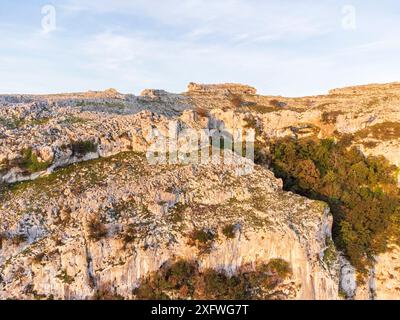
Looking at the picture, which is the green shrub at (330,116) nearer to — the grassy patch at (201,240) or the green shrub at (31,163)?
the grassy patch at (201,240)

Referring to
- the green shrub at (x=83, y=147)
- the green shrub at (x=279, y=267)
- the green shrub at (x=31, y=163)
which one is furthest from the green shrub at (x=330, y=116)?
the green shrub at (x=31, y=163)

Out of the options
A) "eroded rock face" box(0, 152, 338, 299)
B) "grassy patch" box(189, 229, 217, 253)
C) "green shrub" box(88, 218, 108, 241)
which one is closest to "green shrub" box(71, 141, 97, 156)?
"eroded rock face" box(0, 152, 338, 299)

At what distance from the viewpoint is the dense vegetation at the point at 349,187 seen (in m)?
29.6

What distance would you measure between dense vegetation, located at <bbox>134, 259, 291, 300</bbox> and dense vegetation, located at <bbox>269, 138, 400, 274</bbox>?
25.3 ft

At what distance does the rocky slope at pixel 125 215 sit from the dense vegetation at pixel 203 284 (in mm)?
482

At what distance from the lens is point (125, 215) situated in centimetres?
2398

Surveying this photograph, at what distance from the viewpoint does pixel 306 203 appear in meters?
26.8

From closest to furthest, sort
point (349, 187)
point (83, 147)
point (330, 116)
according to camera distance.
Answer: point (83, 147), point (349, 187), point (330, 116)

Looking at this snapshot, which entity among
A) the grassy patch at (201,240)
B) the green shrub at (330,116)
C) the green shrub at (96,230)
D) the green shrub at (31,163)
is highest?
the green shrub at (330,116)

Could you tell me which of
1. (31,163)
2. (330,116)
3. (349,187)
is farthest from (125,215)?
(330,116)

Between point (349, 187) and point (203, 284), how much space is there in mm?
17048

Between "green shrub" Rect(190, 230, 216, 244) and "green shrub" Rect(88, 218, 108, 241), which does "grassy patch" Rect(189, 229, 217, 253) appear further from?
"green shrub" Rect(88, 218, 108, 241)

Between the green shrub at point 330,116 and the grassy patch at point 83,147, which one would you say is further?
the green shrub at point 330,116

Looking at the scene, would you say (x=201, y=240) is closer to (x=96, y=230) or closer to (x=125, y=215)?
(x=125, y=215)
